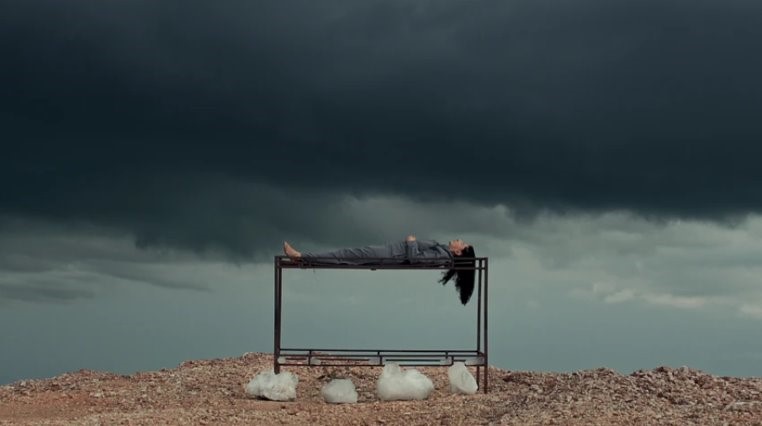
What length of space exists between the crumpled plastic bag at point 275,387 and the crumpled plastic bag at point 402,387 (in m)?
1.26

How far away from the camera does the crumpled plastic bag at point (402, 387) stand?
1234 centimetres

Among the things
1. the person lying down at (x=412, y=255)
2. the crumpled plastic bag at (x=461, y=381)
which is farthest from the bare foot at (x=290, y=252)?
the crumpled plastic bag at (x=461, y=381)

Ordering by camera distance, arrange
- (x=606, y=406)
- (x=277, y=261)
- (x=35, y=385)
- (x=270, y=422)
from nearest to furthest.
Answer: (x=606, y=406)
(x=270, y=422)
(x=277, y=261)
(x=35, y=385)

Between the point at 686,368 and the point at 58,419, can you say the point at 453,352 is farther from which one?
the point at 58,419

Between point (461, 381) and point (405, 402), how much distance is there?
1190mm

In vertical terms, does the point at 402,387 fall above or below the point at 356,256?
below

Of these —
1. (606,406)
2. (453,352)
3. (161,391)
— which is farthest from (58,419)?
(606,406)

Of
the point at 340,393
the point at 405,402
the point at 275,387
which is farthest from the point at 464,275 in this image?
the point at 275,387

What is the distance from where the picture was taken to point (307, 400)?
13094 millimetres

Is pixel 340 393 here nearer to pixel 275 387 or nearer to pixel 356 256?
pixel 275 387

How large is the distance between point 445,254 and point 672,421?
5373mm

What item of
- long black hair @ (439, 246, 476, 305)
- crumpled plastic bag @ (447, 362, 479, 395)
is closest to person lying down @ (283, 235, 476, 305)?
long black hair @ (439, 246, 476, 305)

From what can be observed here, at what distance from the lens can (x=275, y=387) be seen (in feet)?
41.8

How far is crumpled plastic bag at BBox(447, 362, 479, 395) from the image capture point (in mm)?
12891
